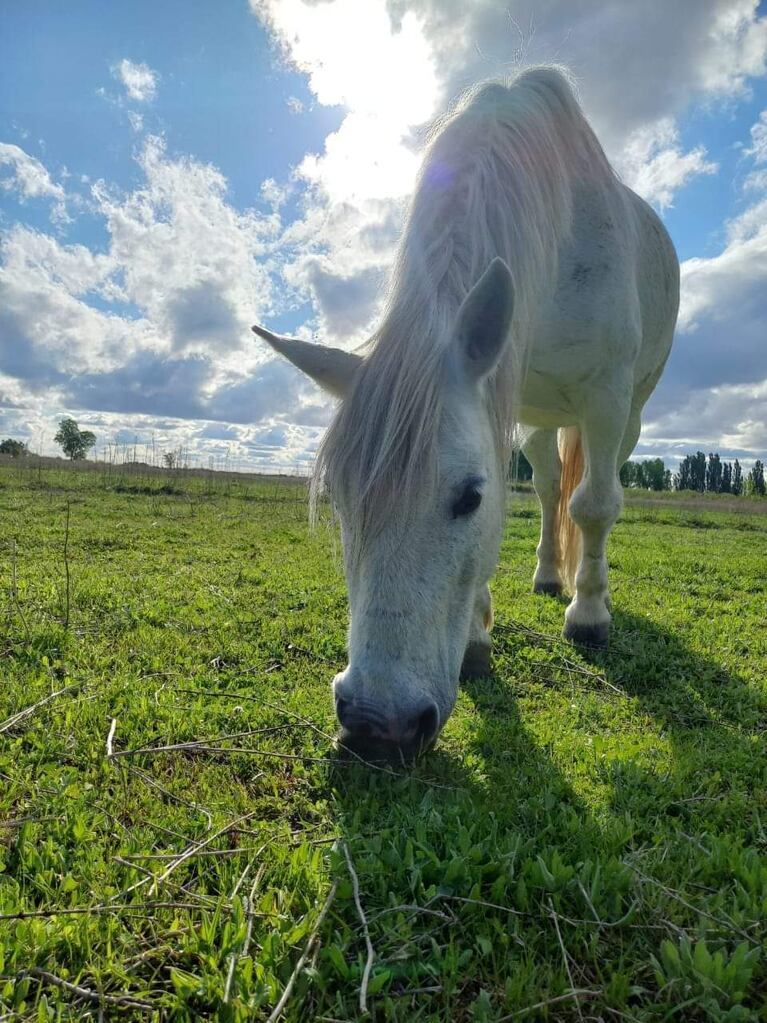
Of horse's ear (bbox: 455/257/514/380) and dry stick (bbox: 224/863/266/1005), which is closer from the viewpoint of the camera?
dry stick (bbox: 224/863/266/1005)

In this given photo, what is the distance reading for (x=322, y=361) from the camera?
8.23 ft

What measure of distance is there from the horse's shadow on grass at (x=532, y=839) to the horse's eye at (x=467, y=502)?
95cm

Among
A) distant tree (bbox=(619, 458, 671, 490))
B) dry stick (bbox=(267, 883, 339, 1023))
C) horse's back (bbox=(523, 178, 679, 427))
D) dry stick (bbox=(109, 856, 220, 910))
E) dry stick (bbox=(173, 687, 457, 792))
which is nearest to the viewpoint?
dry stick (bbox=(267, 883, 339, 1023))

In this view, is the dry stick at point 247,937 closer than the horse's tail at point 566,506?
Yes

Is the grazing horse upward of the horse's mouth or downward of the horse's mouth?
upward

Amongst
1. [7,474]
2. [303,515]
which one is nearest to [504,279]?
[303,515]

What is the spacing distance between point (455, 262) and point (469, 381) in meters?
0.63

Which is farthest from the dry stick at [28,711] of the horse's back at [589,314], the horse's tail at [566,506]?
the horse's tail at [566,506]

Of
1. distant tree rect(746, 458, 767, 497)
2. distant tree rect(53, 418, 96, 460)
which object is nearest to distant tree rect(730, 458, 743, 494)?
distant tree rect(746, 458, 767, 497)

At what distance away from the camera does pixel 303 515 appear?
11617 millimetres

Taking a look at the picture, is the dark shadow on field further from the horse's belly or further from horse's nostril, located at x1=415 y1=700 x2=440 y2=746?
the horse's belly

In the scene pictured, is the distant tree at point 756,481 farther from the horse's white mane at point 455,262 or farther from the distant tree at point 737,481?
the horse's white mane at point 455,262

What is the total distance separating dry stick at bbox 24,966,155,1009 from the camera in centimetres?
115

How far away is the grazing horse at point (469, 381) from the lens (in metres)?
1.99
